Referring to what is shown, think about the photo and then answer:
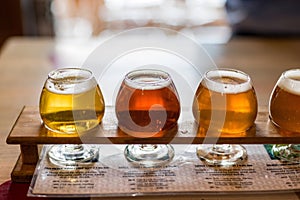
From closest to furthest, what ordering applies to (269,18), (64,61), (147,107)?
(147,107), (64,61), (269,18)

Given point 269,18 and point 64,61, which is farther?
point 269,18

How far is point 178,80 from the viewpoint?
117 cm

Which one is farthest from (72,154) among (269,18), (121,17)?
A: (121,17)

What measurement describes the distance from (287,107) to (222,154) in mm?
135

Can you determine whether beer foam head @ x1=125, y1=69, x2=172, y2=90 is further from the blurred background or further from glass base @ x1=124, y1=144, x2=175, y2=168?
the blurred background

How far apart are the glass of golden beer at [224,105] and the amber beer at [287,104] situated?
0.04 meters

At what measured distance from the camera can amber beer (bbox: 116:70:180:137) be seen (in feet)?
2.39

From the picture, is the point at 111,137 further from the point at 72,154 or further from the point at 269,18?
the point at 269,18

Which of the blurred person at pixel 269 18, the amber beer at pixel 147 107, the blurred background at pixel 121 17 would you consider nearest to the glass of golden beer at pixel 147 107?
the amber beer at pixel 147 107

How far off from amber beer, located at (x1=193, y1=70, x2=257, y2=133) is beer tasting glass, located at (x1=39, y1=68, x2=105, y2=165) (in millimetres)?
167

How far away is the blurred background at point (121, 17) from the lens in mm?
2621

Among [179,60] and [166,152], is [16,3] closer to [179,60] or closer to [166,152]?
[179,60]

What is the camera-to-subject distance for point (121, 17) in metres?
2.67

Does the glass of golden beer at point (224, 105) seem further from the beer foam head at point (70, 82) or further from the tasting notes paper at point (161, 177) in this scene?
the beer foam head at point (70, 82)
